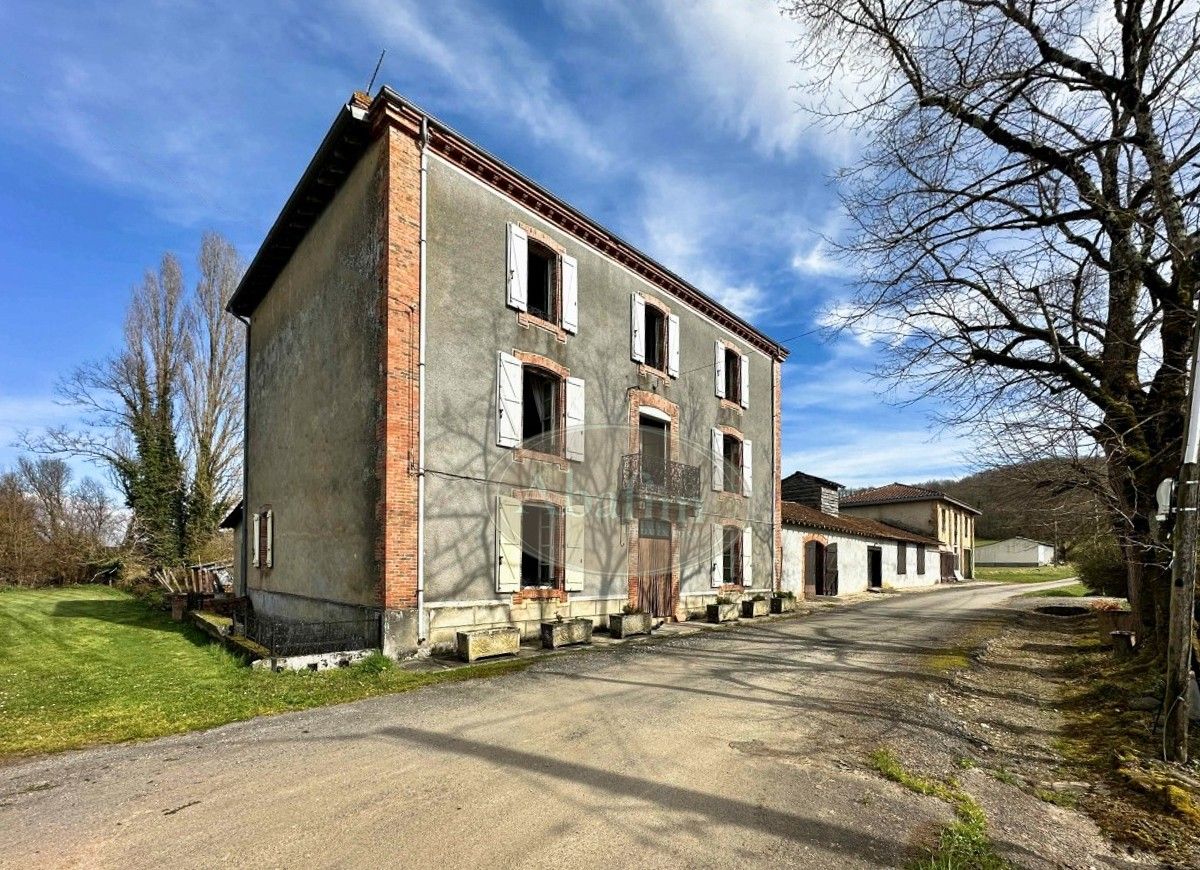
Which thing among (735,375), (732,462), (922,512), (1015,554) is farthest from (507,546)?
(1015,554)

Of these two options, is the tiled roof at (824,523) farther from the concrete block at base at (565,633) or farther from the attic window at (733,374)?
the concrete block at base at (565,633)

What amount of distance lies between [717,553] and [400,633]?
935 cm

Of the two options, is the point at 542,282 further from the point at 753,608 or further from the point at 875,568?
the point at 875,568

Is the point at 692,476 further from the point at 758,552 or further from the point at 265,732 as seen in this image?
the point at 265,732

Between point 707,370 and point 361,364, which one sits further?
point 707,370

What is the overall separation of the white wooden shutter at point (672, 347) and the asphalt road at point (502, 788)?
898 centimetres

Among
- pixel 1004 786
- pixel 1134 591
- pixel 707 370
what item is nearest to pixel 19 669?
pixel 1004 786

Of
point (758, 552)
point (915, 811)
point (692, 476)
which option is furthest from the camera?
point (758, 552)

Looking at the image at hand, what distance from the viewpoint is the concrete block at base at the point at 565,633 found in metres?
10.1

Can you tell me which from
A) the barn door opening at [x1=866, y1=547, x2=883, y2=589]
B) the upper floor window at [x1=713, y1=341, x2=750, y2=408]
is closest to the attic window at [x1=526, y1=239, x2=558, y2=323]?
the upper floor window at [x1=713, y1=341, x2=750, y2=408]

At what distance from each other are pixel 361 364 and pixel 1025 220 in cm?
946

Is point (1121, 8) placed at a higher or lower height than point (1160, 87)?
higher

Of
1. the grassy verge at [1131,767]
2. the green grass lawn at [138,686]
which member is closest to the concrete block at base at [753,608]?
the grassy verge at [1131,767]

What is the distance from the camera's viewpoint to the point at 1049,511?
9148 millimetres
